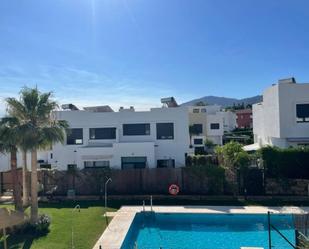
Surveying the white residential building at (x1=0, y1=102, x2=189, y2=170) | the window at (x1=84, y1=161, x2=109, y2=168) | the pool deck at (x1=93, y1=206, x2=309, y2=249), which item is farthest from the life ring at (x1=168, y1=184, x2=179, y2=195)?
the window at (x1=84, y1=161, x2=109, y2=168)

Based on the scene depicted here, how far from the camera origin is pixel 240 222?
92.0ft

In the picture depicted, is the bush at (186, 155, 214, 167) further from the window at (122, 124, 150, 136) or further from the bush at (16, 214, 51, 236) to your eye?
the bush at (16, 214, 51, 236)

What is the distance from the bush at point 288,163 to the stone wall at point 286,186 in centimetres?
57

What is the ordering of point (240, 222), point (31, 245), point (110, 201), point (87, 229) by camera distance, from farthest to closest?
point (110, 201)
point (240, 222)
point (87, 229)
point (31, 245)

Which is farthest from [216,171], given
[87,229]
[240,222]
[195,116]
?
[195,116]

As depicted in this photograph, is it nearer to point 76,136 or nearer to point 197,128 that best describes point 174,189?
point 76,136

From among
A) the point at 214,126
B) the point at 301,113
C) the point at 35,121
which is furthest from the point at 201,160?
the point at 214,126

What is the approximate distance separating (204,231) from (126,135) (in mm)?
20171

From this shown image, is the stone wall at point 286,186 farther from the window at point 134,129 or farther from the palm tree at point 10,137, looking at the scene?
the palm tree at point 10,137

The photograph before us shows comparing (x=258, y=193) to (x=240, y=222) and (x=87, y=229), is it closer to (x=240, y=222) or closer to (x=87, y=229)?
(x=240, y=222)

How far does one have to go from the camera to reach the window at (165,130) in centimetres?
4322

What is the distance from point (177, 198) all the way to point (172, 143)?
936 cm

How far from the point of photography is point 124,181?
3634 cm

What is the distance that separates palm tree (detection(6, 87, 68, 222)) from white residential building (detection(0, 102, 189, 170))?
16.2m
